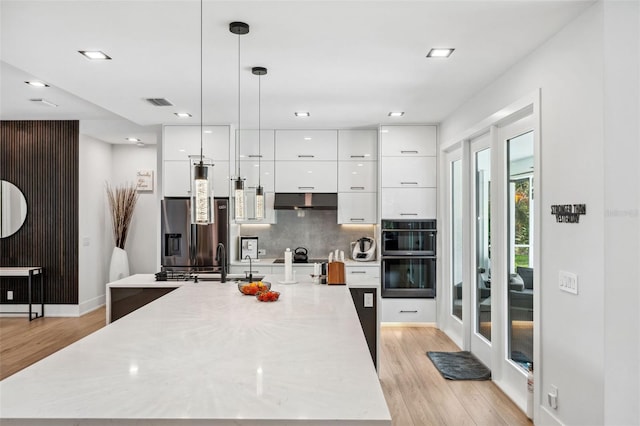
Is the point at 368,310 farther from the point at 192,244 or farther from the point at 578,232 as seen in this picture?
the point at 192,244

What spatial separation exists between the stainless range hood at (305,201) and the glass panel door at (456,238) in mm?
1513

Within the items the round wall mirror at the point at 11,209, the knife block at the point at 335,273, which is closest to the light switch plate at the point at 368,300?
the knife block at the point at 335,273

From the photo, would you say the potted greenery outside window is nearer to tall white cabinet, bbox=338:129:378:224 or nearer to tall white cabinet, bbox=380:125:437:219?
tall white cabinet, bbox=338:129:378:224

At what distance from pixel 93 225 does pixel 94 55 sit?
4.14 m

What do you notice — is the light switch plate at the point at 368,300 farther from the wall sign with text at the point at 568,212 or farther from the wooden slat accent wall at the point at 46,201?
the wooden slat accent wall at the point at 46,201

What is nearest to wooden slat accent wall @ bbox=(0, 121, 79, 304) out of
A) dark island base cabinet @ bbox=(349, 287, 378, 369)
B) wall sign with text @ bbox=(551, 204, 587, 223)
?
dark island base cabinet @ bbox=(349, 287, 378, 369)

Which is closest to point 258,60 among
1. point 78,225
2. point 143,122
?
point 143,122

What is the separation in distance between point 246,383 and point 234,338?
1.79 ft

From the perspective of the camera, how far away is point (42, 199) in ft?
20.0

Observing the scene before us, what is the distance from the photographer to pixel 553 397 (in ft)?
8.96

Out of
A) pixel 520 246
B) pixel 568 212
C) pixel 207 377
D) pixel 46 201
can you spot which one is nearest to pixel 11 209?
pixel 46 201

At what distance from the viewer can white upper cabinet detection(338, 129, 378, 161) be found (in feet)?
19.0

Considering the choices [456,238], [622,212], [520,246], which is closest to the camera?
[622,212]

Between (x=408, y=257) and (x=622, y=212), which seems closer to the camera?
(x=622, y=212)
